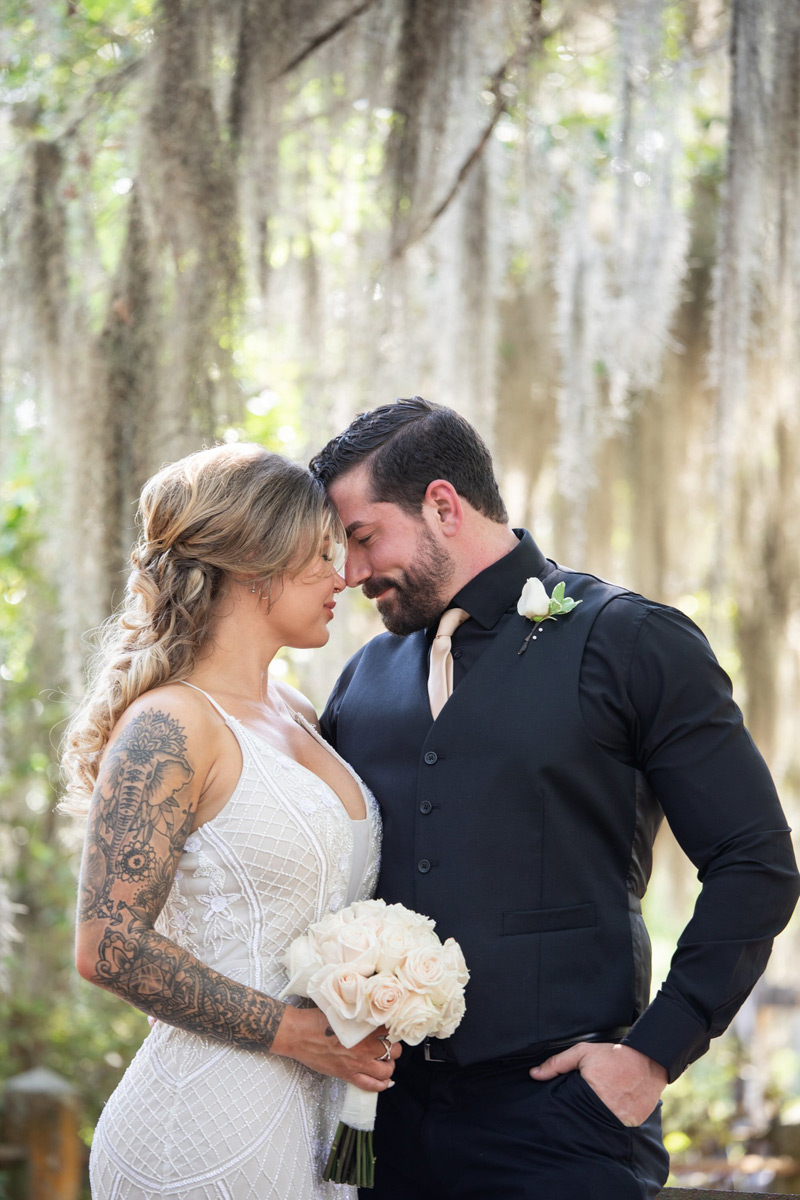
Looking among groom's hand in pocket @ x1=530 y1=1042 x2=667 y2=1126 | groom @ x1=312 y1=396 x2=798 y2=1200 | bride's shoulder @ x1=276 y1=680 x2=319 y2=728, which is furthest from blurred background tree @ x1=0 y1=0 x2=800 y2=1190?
groom's hand in pocket @ x1=530 y1=1042 x2=667 y2=1126

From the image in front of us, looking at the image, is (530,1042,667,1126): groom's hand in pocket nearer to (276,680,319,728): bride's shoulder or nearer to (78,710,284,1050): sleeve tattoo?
(78,710,284,1050): sleeve tattoo

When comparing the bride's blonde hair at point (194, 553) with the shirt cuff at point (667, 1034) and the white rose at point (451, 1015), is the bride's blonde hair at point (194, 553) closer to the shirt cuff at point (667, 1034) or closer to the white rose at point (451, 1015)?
the white rose at point (451, 1015)

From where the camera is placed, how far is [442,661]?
7.22ft

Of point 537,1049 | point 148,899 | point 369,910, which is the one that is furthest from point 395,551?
point 537,1049

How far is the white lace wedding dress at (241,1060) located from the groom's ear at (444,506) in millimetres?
573

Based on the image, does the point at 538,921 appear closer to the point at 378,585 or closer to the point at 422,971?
the point at 422,971

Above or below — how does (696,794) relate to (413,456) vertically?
below

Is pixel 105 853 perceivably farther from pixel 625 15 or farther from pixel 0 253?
pixel 625 15

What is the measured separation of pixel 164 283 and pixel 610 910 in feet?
7.34

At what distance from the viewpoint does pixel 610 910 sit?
6.58 feet

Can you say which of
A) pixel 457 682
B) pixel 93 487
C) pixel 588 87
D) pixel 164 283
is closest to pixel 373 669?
pixel 457 682

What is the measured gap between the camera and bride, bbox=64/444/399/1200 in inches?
70.1

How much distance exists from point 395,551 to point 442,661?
244 millimetres

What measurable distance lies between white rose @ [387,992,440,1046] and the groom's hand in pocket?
1.00ft
